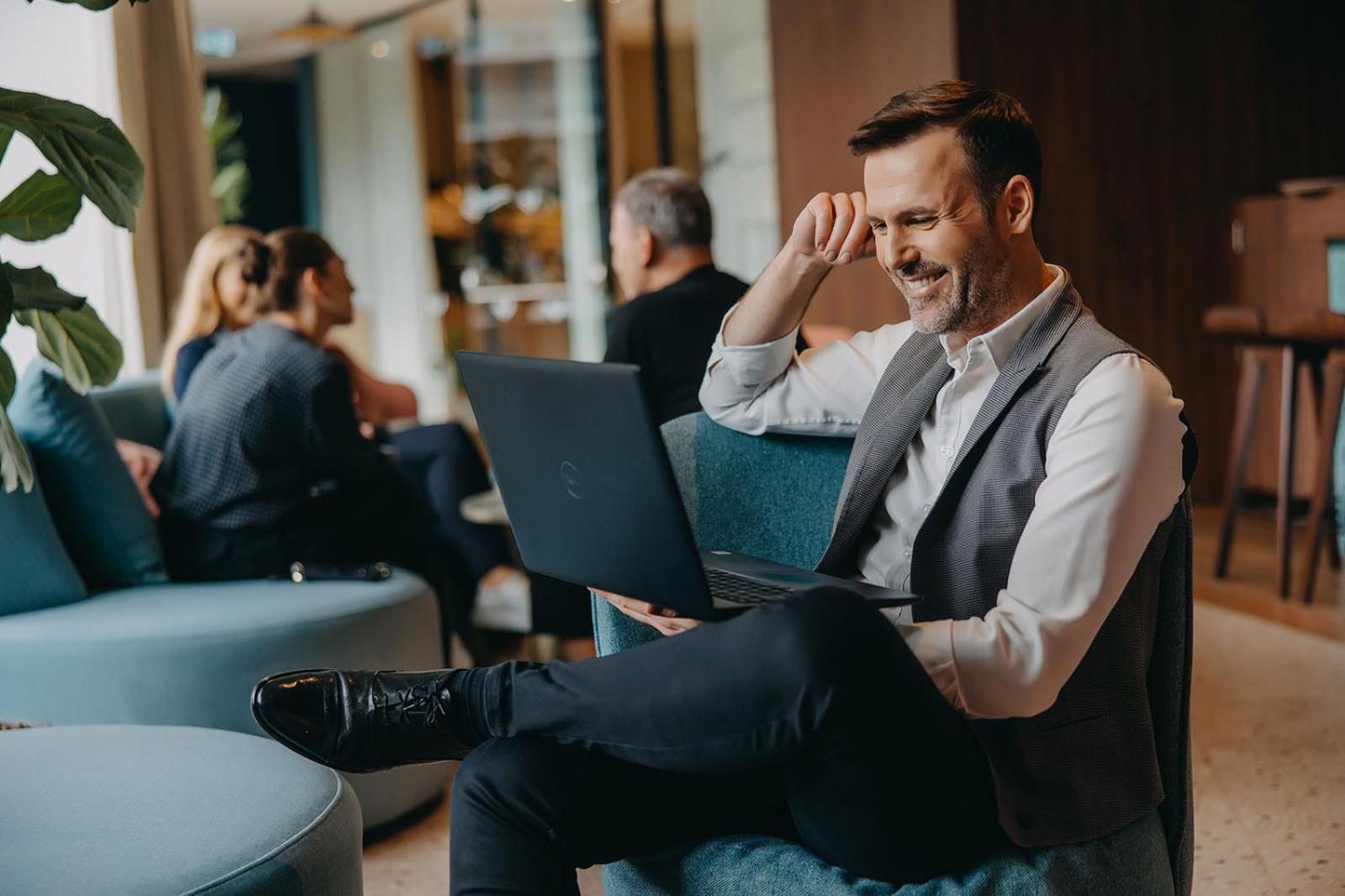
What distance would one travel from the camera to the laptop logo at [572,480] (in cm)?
153

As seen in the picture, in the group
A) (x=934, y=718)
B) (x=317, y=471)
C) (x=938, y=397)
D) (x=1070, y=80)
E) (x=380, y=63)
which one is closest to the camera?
(x=934, y=718)

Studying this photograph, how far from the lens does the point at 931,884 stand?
1429mm

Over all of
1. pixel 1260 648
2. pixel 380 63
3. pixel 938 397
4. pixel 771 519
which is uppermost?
pixel 380 63

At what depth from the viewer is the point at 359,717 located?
1.58m

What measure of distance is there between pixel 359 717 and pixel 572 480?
365 millimetres

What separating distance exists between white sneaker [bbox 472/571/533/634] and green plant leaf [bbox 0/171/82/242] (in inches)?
91.5

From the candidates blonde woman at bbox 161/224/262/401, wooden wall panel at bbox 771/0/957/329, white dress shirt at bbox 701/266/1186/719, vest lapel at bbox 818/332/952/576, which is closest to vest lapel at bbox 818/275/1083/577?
vest lapel at bbox 818/332/952/576

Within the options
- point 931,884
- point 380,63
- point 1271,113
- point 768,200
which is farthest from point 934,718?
point 380,63

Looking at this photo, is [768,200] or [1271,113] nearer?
[1271,113]

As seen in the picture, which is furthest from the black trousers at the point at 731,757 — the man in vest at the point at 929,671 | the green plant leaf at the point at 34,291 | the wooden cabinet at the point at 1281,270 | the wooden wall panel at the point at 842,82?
the wooden wall panel at the point at 842,82

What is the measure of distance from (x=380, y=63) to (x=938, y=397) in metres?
8.69

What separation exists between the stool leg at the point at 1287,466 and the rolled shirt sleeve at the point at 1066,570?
290 centimetres

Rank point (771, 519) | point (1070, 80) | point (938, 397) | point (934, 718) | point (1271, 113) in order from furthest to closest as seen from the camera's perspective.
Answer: point (1271, 113), point (1070, 80), point (771, 519), point (938, 397), point (934, 718)

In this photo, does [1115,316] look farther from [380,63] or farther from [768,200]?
[380,63]
